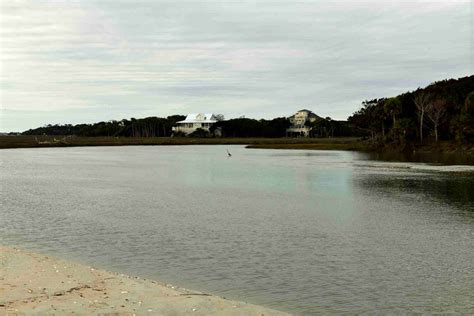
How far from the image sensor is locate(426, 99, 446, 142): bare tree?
127625 millimetres

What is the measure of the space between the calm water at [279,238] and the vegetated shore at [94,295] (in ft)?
5.00

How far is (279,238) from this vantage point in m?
26.1

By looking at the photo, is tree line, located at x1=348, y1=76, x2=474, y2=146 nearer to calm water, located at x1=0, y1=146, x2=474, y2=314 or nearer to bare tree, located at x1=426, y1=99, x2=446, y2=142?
bare tree, located at x1=426, y1=99, x2=446, y2=142

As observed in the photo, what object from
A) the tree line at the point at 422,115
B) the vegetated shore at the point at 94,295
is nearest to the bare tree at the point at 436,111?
the tree line at the point at 422,115

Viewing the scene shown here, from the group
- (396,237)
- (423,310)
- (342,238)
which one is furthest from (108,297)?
(396,237)

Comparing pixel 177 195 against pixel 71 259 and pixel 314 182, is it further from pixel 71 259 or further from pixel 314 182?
pixel 71 259

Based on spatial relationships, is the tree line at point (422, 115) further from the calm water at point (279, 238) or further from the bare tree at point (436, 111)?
the calm water at point (279, 238)

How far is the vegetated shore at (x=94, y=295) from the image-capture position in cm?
1367

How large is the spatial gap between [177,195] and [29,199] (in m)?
11.7

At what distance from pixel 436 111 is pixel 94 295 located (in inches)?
5033

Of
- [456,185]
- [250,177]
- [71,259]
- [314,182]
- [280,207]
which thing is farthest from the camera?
[250,177]

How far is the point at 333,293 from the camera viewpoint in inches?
664

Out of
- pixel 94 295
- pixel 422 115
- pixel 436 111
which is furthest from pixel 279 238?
pixel 436 111

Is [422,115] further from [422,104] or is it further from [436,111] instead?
[436,111]
